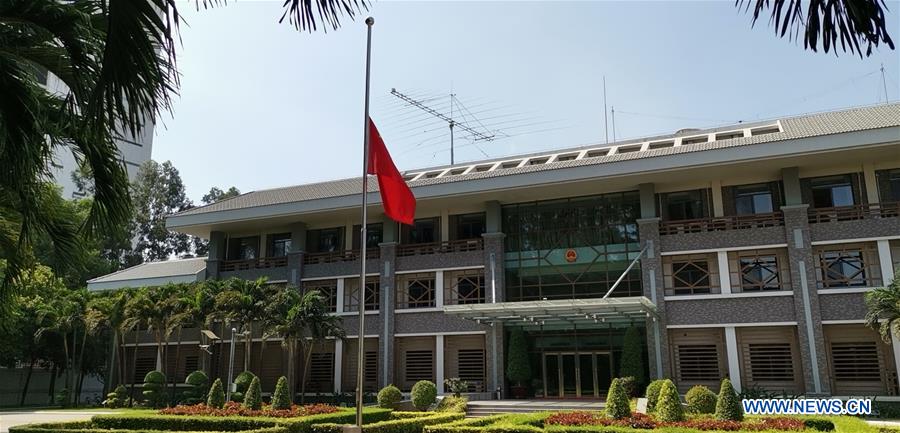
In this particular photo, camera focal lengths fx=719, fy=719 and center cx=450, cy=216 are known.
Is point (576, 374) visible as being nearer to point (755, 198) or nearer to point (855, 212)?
point (755, 198)

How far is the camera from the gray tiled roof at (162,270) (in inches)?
1471

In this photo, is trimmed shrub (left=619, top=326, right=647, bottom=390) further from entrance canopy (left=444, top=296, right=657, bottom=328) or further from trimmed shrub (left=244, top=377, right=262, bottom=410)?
trimmed shrub (left=244, top=377, right=262, bottom=410)

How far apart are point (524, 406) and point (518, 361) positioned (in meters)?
3.74

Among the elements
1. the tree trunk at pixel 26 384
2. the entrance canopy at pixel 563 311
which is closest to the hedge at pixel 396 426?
the entrance canopy at pixel 563 311

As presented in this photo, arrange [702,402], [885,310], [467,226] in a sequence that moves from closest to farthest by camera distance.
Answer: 1. [702,402]
2. [885,310]
3. [467,226]

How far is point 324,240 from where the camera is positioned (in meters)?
34.0

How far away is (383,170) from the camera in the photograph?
1552 centimetres

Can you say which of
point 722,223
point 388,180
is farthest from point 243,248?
point 722,223

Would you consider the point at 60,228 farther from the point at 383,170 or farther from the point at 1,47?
the point at 383,170

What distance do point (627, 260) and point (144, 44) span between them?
1005 inches

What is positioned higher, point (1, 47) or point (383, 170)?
point (383, 170)

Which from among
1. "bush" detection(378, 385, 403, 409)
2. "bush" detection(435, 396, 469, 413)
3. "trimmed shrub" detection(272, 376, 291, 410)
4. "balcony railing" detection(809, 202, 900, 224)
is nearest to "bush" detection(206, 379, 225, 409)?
"trimmed shrub" detection(272, 376, 291, 410)

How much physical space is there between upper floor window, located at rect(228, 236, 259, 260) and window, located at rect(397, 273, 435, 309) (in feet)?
28.6

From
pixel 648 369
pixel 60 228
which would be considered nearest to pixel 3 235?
pixel 60 228
